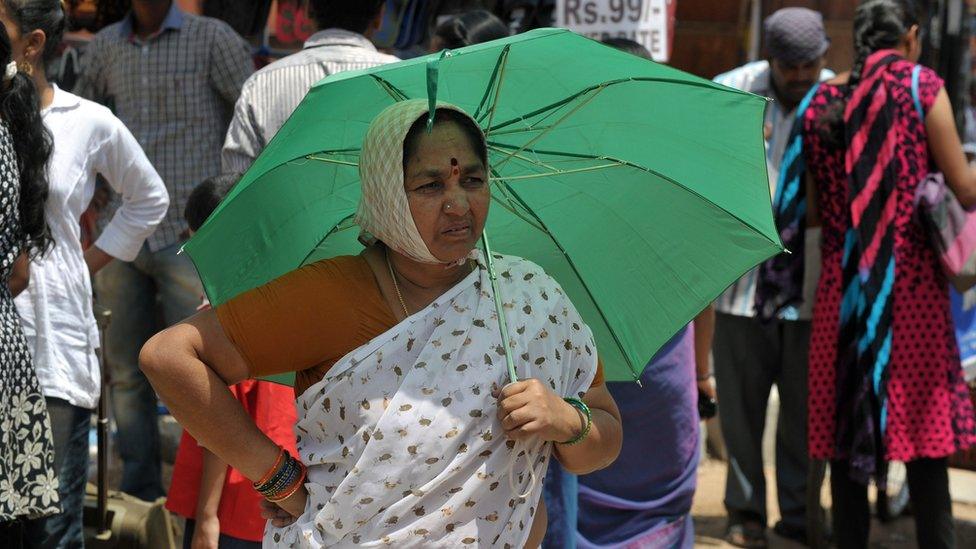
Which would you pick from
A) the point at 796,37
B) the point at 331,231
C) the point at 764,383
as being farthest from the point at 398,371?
the point at 796,37

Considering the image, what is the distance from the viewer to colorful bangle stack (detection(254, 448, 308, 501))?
2.55 metres

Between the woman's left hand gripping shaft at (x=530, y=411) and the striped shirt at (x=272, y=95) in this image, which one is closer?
the woman's left hand gripping shaft at (x=530, y=411)

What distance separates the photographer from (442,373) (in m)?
→ 2.47

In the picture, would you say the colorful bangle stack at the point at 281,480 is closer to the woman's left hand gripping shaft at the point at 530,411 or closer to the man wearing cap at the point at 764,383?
the woman's left hand gripping shaft at the point at 530,411

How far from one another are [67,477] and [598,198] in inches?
71.6

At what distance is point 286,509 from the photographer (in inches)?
102

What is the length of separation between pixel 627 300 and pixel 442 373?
2.03ft

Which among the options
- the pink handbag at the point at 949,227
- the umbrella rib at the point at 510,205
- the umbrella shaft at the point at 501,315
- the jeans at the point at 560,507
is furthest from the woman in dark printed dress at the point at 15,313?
the pink handbag at the point at 949,227

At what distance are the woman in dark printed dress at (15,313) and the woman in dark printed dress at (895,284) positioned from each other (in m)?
2.83

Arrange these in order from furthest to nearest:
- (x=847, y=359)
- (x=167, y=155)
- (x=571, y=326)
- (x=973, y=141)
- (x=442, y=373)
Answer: (x=973, y=141) → (x=167, y=155) → (x=847, y=359) → (x=571, y=326) → (x=442, y=373)

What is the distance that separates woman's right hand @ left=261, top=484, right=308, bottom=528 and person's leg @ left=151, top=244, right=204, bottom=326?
3.18m

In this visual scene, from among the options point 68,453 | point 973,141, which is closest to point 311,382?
point 68,453

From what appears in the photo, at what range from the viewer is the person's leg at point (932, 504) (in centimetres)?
494

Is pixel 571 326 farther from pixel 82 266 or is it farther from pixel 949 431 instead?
pixel 949 431
